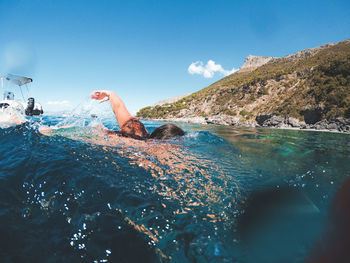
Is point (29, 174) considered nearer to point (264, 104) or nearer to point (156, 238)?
point (156, 238)

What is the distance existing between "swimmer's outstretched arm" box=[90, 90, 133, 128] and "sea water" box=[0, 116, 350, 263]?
1.84 metres

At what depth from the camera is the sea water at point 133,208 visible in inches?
45.2

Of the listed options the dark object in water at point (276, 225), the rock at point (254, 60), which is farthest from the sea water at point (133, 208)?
the rock at point (254, 60)

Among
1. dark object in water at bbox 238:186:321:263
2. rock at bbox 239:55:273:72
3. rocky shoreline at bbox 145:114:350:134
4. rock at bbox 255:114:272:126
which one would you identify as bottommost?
rocky shoreline at bbox 145:114:350:134

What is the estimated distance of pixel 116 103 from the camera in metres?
4.41

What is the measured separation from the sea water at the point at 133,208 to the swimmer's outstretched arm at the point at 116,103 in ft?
6.03

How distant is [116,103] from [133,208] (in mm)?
3483

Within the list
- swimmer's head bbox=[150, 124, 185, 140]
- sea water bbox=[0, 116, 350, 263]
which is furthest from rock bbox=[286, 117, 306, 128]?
sea water bbox=[0, 116, 350, 263]

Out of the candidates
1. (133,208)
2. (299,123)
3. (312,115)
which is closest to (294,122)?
(299,123)

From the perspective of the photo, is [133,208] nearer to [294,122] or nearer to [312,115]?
[294,122]

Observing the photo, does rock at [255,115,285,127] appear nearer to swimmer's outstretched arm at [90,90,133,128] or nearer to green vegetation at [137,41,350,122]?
green vegetation at [137,41,350,122]

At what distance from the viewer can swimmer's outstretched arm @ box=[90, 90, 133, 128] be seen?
441cm

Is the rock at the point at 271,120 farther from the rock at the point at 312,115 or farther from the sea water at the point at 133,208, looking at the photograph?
the sea water at the point at 133,208

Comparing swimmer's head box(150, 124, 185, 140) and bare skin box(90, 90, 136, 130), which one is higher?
bare skin box(90, 90, 136, 130)
